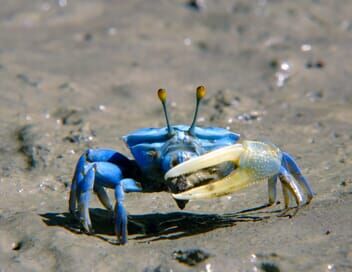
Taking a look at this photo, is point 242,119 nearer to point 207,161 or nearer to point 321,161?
point 321,161

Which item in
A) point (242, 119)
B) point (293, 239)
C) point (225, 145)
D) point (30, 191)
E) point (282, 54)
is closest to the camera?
point (293, 239)

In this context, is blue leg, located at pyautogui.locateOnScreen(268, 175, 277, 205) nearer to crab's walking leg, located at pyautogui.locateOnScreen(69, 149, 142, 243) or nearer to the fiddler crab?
the fiddler crab

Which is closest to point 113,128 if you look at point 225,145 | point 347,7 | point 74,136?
point 74,136

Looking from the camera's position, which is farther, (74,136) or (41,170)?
(74,136)

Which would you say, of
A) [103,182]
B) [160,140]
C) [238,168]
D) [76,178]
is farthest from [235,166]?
[76,178]

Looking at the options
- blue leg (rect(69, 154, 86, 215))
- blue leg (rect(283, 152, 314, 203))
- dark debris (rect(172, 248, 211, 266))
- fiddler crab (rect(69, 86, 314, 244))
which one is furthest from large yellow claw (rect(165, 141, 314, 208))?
blue leg (rect(69, 154, 86, 215))

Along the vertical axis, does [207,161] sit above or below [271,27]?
above

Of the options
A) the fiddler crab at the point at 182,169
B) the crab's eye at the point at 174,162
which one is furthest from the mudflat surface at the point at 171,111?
the crab's eye at the point at 174,162
